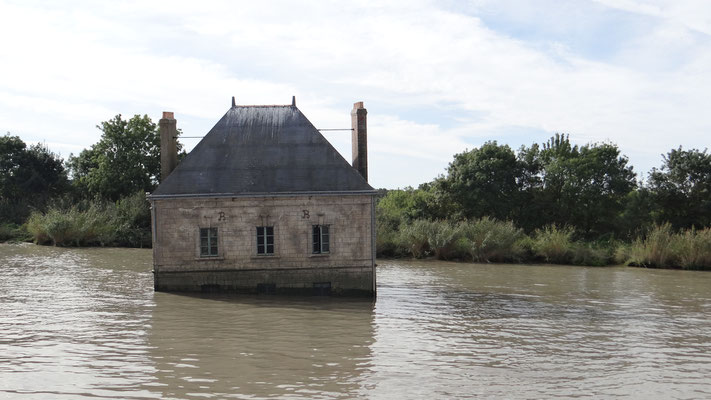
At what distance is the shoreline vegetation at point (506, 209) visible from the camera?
31.1 m

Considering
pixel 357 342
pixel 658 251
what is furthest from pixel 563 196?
pixel 357 342

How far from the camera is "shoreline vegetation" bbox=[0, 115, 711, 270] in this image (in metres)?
31.1

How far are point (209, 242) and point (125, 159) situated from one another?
25.7 meters

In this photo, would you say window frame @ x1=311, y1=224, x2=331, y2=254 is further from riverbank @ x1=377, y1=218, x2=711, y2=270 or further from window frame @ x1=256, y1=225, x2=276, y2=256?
riverbank @ x1=377, y1=218, x2=711, y2=270

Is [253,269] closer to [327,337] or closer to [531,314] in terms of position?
[327,337]

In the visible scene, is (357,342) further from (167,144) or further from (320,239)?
(167,144)

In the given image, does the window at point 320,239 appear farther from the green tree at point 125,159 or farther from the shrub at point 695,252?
the green tree at point 125,159

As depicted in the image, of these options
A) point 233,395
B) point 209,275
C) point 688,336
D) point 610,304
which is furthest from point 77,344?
point 610,304

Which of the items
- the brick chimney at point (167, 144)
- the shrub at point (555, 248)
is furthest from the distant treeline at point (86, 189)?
the shrub at point (555, 248)

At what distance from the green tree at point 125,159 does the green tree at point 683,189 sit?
3121cm

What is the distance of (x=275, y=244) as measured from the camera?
1889 centimetres

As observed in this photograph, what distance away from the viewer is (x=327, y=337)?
13.5m

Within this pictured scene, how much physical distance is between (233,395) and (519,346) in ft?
20.9

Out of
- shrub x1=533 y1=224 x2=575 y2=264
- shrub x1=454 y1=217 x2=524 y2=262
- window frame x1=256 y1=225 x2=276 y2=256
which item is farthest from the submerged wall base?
shrub x1=533 y1=224 x2=575 y2=264
